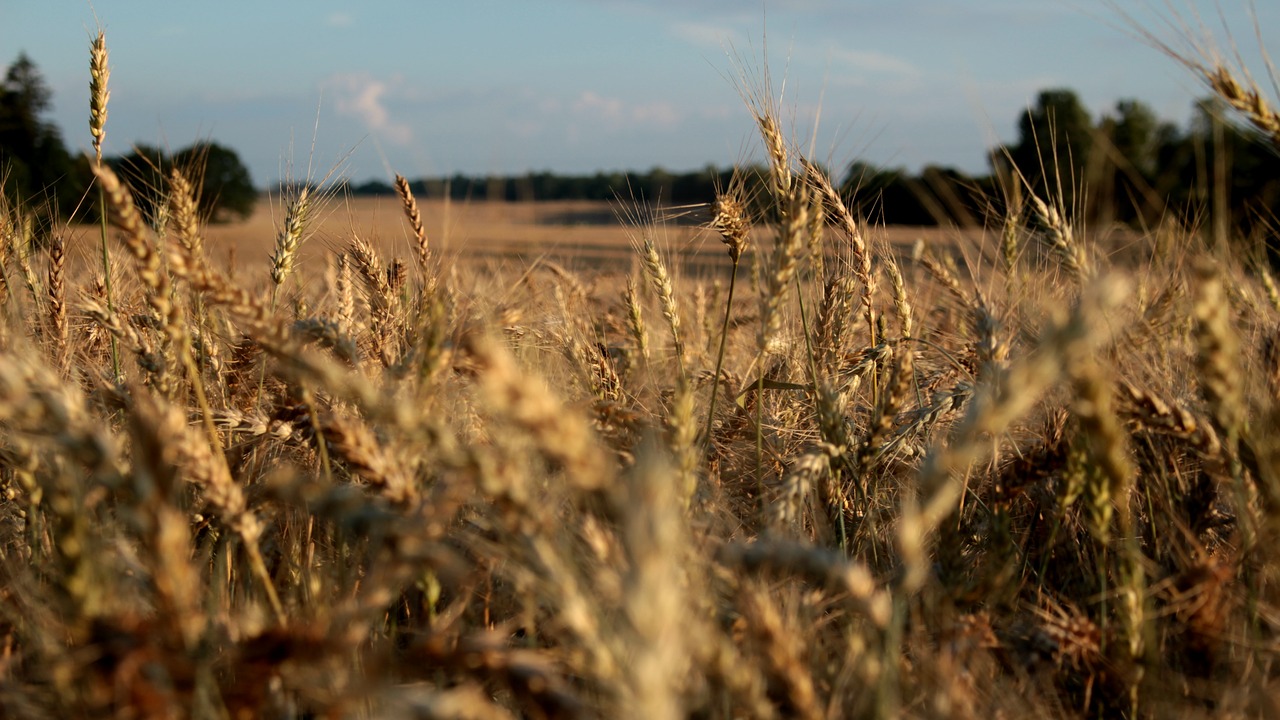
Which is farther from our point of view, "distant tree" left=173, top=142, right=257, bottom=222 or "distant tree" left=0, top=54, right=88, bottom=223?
"distant tree" left=173, top=142, right=257, bottom=222

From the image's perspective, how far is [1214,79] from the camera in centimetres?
160

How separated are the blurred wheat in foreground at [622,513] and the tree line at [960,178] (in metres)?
0.21

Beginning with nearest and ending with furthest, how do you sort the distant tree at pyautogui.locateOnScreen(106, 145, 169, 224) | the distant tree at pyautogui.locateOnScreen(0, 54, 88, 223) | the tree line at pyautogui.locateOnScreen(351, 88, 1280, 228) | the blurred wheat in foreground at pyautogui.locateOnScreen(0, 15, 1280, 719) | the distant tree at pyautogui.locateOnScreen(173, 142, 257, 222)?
1. the blurred wheat in foreground at pyautogui.locateOnScreen(0, 15, 1280, 719)
2. the tree line at pyautogui.locateOnScreen(351, 88, 1280, 228)
3. the distant tree at pyautogui.locateOnScreen(106, 145, 169, 224)
4. the distant tree at pyautogui.locateOnScreen(0, 54, 88, 223)
5. the distant tree at pyautogui.locateOnScreen(173, 142, 257, 222)

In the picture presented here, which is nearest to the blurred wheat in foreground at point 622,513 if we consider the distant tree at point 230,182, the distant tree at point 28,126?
the distant tree at point 28,126

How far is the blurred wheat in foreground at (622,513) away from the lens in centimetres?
86

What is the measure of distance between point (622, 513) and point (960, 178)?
4.75m

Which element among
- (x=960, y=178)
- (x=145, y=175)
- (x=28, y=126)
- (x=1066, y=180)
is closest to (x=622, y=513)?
(x=145, y=175)

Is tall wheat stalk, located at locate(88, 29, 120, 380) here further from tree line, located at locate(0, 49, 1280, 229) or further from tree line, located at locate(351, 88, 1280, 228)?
tree line, located at locate(351, 88, 1280, 228)

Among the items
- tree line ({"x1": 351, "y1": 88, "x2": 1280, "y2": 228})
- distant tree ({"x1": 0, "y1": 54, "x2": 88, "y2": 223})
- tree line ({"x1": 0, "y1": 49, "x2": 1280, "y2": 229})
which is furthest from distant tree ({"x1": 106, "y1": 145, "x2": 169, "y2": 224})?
distant tree ({"x1": 0, "y1": 54, "x2": 88, "y2": 223})

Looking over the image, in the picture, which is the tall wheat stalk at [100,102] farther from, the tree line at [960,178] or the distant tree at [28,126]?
the distant tree at [28,126]

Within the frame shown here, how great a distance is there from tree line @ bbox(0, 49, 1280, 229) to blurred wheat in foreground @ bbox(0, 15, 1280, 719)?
21cm

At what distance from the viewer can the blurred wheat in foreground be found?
2.83 feet

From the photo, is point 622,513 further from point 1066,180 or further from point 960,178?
point 1066,180

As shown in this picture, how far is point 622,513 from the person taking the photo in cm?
75
